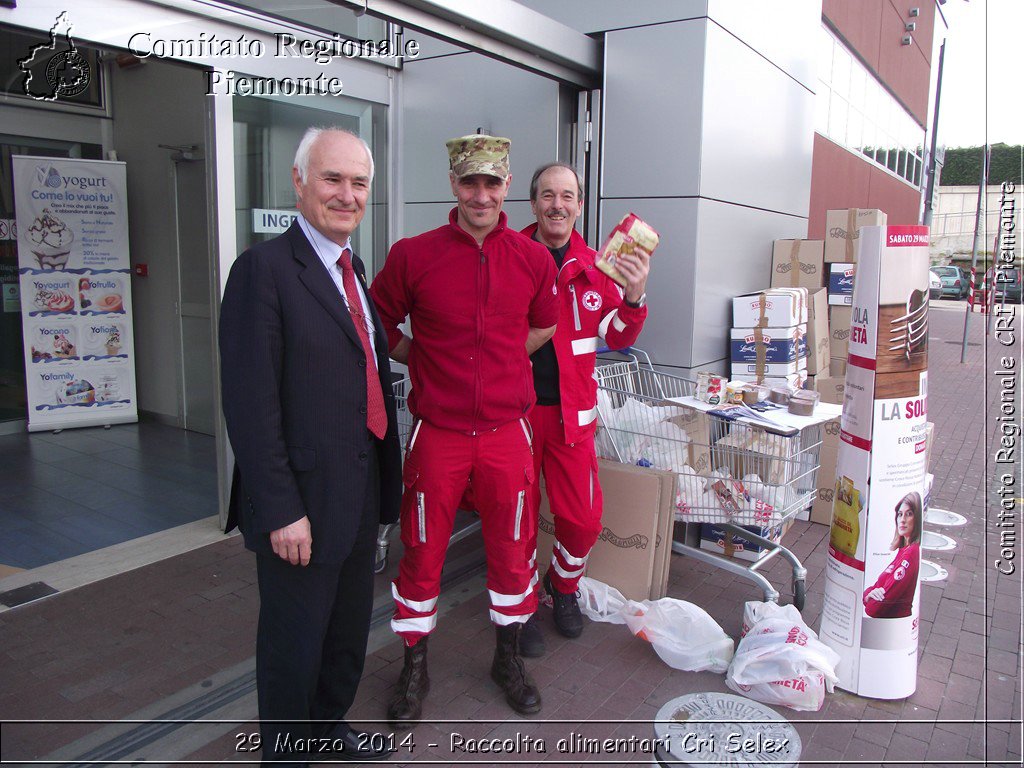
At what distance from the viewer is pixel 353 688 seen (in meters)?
2.78

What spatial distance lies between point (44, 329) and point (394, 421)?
6.29m

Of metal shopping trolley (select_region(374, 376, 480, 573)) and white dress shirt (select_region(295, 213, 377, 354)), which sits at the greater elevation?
white dress shirt (select_region(295, 213, 377, 354))

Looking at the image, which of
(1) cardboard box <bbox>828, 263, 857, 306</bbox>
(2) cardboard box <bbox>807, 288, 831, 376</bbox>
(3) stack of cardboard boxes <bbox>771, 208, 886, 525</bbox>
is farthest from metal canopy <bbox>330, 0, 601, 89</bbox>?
(1) cardboard box <bbox>828, 263, 857, 306</bbox>

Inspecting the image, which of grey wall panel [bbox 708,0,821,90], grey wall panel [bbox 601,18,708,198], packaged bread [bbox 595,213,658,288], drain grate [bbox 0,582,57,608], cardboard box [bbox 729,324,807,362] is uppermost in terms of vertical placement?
grey wall panel [bbox 708,0,821,90]

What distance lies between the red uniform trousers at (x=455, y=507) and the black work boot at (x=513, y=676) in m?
0.08

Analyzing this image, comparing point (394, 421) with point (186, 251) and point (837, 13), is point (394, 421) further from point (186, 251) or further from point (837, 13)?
point (837, 13)

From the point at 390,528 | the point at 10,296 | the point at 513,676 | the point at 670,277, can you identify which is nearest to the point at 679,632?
the point at 513,676

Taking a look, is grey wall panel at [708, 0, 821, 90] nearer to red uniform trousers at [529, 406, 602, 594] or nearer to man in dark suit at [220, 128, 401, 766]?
red uniform trousers at [529, 406, 602, 594]

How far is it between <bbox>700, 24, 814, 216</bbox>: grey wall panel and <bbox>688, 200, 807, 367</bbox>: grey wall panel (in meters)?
0.15

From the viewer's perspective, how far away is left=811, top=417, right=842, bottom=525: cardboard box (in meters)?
5.44

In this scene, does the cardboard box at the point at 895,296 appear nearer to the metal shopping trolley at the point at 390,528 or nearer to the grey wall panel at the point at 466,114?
the metal shopping trolley at the point at 390,528

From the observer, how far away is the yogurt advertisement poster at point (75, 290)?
23.7 feet

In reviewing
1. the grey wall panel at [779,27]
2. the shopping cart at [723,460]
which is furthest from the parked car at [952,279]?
the shopping cart at [723,460]

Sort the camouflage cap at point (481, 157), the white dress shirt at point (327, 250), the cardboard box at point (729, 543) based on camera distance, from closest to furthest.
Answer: the white dress shirt at point (327, 250)
the camouflage cap at point (481, 157)
the cardboard box at point (729, 543)
